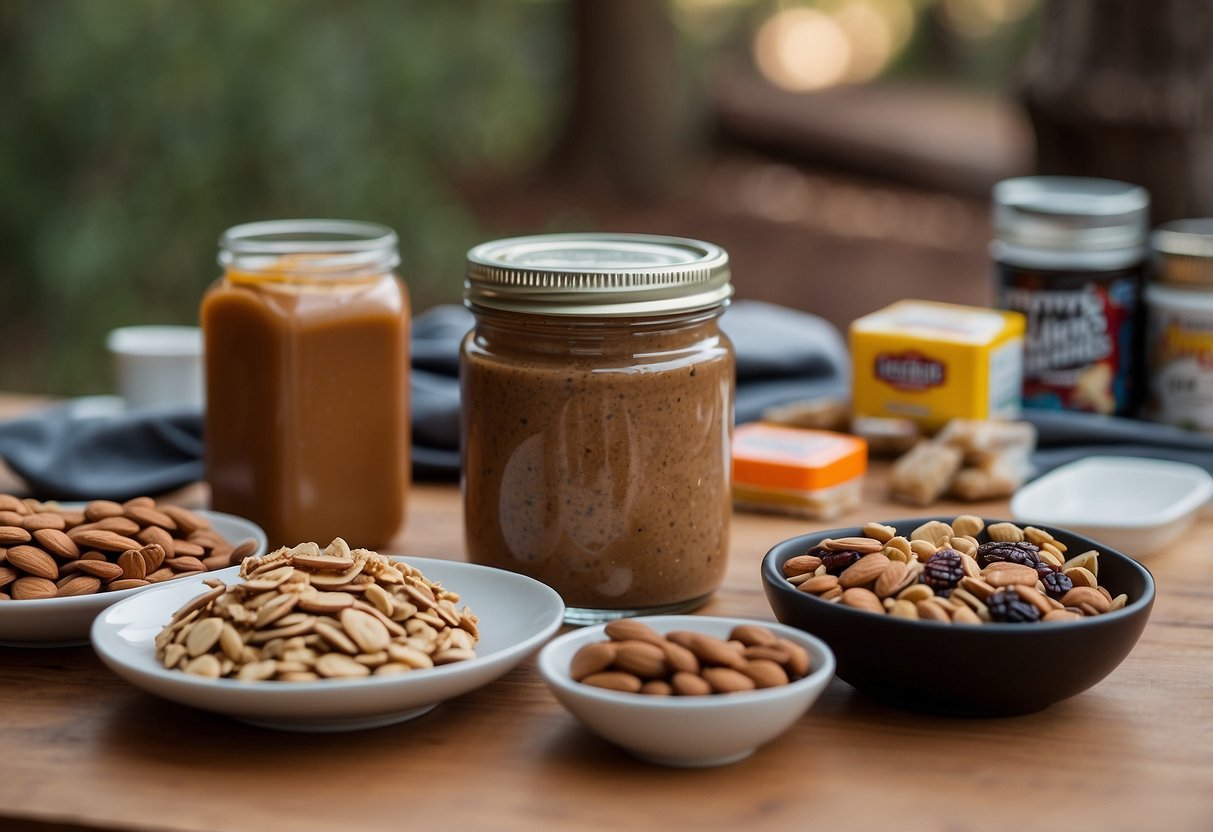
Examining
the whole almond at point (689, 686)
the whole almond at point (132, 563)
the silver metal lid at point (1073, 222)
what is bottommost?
the whole almond at point (132, 563)

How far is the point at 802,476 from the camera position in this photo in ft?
4.58

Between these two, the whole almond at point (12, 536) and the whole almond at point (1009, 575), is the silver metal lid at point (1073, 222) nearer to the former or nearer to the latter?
the whole almond at point (1009, 575)

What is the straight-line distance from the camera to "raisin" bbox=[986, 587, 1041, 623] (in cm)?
88

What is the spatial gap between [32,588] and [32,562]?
0.02 m

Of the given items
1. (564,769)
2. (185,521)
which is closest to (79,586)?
(185,521)

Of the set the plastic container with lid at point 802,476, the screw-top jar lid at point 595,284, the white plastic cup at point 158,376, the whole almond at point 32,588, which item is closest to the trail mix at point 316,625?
the whole almond at point 32,588

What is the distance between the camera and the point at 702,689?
0.81 meters

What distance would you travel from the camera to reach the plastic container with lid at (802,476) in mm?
1397

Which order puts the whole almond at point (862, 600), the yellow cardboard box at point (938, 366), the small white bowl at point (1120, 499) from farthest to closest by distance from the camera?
the yellow cardboard box at point (938, 366), the small white bowl at point (1120, 499), the whole almond at point (862, 600)

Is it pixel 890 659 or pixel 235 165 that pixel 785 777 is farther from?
pixel 235 165

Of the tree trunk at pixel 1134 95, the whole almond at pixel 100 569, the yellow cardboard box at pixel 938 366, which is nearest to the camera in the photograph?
the whole almond at pixel 100 569

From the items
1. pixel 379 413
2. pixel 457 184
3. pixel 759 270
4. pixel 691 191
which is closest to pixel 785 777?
pixel 379 413

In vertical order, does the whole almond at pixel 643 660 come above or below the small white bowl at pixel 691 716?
above

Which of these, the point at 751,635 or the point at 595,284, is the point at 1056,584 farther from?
the point at 595,284
